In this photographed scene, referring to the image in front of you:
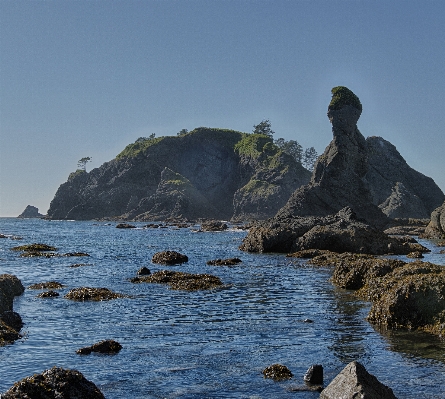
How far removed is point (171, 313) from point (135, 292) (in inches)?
244

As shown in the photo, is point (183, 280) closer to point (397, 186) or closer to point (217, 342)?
point (217, 342)

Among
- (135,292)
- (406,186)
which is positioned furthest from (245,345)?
(406,186)

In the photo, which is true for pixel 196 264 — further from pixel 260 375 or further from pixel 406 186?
pixel 406 186

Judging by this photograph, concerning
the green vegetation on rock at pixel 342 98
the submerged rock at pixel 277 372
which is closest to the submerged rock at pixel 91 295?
the submerged rock at pixel 277 372

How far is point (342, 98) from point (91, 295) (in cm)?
7922

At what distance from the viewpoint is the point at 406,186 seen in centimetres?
13450

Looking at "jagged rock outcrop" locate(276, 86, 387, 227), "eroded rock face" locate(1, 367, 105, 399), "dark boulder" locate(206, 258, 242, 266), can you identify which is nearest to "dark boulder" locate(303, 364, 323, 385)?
"eroded rock face" locate(1, 367, 105, 399)

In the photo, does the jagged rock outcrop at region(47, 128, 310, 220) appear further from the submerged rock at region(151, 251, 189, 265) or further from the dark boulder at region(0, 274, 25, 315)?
the dark boulder at region(0, 274, 25, 315)

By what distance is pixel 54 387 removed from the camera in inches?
402

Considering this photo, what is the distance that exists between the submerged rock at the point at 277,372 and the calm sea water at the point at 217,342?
7.8 inches

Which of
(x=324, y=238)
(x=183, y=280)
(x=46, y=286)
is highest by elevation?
(x=324, y=238)

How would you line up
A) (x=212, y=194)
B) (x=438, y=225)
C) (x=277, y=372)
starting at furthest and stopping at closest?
(x=212, y=194) → (x=438, y=225) → (x=277, y=372)

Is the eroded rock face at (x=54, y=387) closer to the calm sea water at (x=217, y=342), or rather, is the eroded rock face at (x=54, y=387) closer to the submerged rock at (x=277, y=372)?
the calm sea water at (x=217, y=342)

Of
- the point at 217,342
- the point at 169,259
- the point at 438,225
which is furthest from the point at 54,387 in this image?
the point at 438,225
